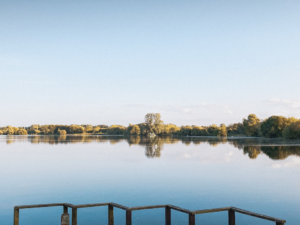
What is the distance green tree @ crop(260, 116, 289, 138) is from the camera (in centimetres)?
9650

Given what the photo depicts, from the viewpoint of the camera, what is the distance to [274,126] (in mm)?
98375

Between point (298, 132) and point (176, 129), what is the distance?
101013 mm

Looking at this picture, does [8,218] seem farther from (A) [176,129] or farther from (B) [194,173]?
(A) [176,129]

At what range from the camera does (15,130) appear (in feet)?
640

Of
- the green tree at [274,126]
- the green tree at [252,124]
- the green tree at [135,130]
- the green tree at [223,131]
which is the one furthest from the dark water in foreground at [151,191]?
the green tree at [135,130]

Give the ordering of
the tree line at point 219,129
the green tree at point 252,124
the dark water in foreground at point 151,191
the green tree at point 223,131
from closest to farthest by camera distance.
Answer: the dark water in foreground at point 151,191 → the tree line at point 219,129 → the green tree at point 252,124 → the green tree at point 223,131

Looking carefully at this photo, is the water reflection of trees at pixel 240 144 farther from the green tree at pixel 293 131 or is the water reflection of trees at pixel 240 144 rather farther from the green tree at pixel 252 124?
the green tree at pixel 252 124

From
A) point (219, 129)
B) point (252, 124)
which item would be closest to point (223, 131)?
point (219, 129)

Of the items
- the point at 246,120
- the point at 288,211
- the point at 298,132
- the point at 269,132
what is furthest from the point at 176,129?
the point at 288,211

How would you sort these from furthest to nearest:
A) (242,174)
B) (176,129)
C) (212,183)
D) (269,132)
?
1. (176,129)
2. (269,132)
3. (242,174)
4. (212,183)

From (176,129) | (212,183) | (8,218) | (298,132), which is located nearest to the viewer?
(8,218)

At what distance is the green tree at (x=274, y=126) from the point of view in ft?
317

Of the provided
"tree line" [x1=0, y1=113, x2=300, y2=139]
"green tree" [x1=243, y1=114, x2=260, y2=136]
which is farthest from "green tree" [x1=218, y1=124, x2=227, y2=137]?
"green tree" [x1=243, y1=114, x2=260, y2=136]

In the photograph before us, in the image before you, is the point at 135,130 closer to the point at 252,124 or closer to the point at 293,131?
the point at 252,124
